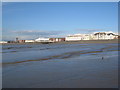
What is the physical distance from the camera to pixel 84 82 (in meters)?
2.46

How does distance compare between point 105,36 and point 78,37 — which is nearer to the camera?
point 105,36

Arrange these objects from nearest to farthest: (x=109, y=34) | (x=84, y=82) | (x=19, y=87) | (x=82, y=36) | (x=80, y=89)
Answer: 1. (x=80, y=89)
2. (x=19, y=87)
3. (x=84, y=82)
4. (x=109, y=34)
5. (x=82, y=36)

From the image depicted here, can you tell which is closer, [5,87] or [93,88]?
[93,88]

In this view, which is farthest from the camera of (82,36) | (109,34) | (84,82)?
(82,36)

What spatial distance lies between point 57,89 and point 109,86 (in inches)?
34.8

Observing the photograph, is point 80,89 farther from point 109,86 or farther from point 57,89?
point 109,86

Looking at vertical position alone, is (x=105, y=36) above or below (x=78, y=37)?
below

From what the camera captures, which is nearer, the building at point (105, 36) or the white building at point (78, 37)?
the building at point (105, 36)

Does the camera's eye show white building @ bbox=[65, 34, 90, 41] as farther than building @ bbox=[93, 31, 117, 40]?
Yes

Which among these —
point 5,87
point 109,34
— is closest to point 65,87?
point 5,87

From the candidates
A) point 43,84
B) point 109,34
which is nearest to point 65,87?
point 43,84

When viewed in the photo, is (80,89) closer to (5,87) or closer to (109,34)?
(5,87)

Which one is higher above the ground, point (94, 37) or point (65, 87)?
point (94, 37)

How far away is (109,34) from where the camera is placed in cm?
6019
